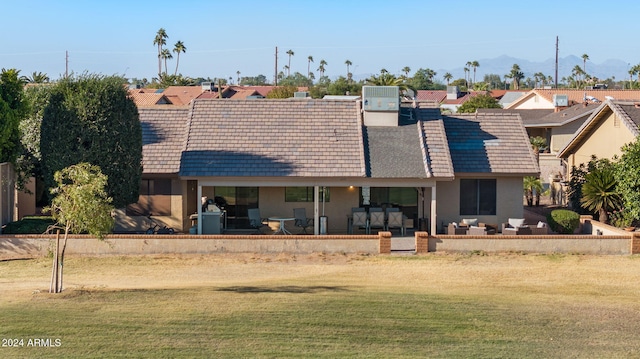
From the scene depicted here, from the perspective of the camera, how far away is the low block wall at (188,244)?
82.4 feet

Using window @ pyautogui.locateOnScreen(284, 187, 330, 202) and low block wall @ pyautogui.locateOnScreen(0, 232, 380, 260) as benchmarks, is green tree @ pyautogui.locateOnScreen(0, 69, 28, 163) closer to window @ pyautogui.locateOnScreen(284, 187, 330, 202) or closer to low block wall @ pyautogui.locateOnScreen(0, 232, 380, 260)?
low block wall @ pyautogui.locateOnScreen(0, 232, 380, 260)

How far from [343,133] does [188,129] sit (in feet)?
19.4

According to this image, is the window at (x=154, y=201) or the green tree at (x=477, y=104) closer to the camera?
the window at (x=154, y=201)

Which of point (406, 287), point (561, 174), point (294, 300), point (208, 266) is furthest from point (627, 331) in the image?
point (561, 174)

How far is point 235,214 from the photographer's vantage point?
2992cm

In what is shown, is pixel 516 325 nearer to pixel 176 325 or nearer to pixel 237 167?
pixel 176 325

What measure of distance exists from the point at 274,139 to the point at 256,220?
3201 mm

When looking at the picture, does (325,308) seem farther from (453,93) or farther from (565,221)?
(453,93)

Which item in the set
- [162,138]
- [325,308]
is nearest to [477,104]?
[162,138]

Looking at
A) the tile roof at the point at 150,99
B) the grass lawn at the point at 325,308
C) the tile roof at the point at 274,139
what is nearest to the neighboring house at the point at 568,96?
the tile roof at the point at 150,99

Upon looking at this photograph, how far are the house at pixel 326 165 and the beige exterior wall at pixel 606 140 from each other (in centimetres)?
506

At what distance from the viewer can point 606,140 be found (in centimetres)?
3469

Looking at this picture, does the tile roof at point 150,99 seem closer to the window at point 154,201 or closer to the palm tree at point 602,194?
the window at point 154,201

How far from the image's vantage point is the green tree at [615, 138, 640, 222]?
27.3 meters
